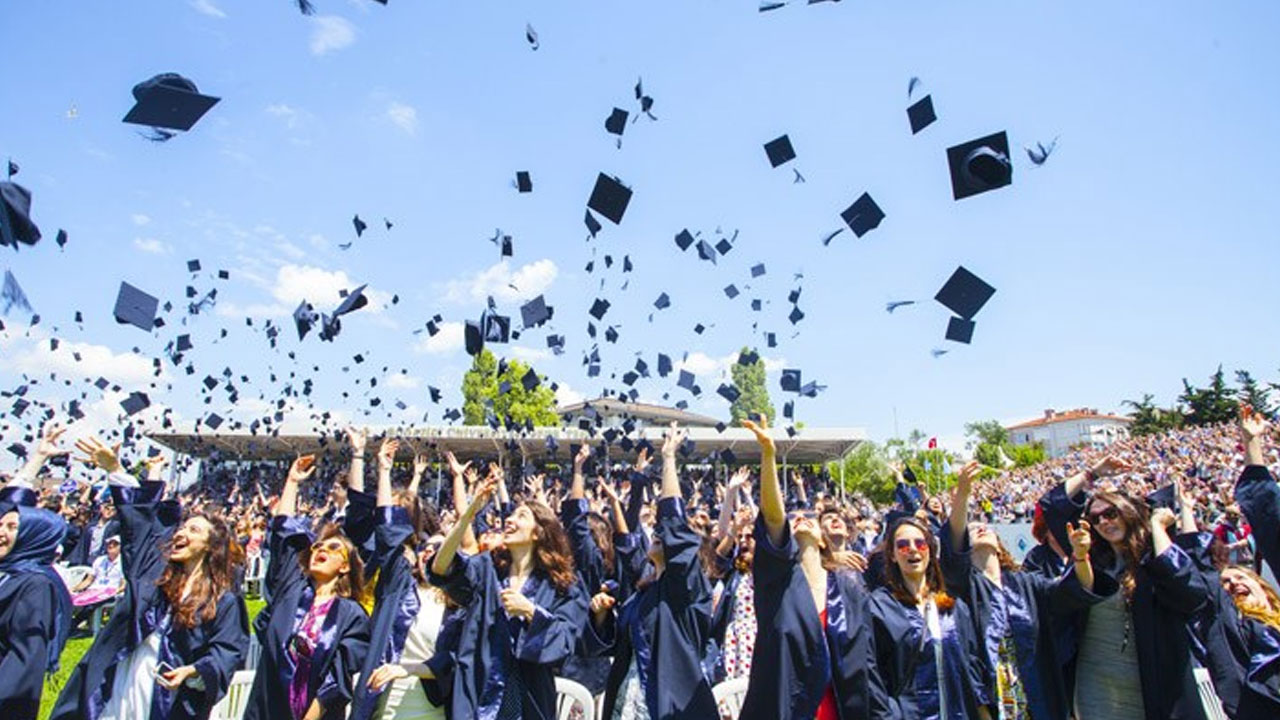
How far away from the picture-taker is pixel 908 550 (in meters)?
3.16

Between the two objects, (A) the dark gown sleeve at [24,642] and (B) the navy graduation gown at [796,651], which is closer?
(B) the navy graduation gown at [796,651]

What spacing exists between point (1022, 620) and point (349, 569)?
3132 millimetres

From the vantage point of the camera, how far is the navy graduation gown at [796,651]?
8.95 ft

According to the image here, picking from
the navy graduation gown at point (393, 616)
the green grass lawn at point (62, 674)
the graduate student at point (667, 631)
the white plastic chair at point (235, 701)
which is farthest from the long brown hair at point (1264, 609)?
the green grass lawn at point (62, 674)

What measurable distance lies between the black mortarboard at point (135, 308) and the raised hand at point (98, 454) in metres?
2.87

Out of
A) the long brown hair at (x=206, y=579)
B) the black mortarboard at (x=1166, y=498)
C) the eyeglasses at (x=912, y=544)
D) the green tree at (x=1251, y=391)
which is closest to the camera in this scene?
the eyeglasses at (x=912, y=544)

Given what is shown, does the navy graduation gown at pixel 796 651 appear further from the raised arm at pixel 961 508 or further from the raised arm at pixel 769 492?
the raised arm at pixel 961 508

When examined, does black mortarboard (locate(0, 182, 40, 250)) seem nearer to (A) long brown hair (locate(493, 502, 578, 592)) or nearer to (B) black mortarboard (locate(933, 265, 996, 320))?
(A) long brown hair (locate(493, 502, 578, 592))

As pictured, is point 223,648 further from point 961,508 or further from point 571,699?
point 961,508

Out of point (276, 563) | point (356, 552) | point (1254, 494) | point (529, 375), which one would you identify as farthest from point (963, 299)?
point (529, 375)

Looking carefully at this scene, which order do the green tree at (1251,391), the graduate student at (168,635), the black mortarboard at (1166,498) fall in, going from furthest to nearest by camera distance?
1. the green tree at (1251,391)
2. the black mortarboard at (1166,498)
3. the graduate student at (168,635)

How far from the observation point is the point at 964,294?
5793 millimetres

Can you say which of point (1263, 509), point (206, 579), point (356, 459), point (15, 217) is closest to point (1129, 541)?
point (1263, 509)

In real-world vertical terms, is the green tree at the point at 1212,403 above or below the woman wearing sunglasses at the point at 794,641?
above
